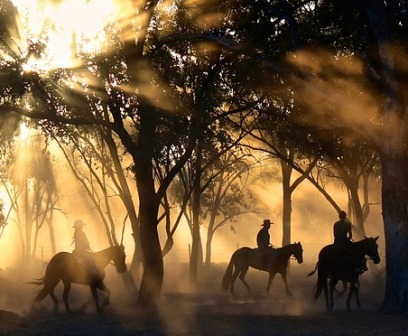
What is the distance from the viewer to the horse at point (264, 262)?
97.4ft

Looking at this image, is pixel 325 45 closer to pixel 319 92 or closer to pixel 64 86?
pixel 319 92

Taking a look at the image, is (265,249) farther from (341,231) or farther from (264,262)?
(341,231)

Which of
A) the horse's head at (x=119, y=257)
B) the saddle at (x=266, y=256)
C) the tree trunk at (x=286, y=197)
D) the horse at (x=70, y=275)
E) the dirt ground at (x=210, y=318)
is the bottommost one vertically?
the dirt ground at (x=210, y=318)

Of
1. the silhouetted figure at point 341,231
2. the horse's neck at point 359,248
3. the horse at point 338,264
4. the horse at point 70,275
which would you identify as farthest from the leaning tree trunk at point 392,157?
the horse at point 70,275

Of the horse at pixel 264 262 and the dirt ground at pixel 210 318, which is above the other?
the horse at pixel 264 262

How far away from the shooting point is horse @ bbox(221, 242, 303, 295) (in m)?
29.7

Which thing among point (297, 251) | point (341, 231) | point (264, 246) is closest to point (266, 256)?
point (264, 246)

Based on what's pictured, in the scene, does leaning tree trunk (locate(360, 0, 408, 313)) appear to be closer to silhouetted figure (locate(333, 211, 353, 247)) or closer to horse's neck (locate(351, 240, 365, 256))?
horse's neck (locate(351, 240, 365, 256))

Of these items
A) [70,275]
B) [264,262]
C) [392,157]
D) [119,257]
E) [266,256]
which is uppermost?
[392,157]

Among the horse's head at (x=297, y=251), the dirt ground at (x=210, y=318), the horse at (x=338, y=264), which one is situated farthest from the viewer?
the horse's head at (x=297, y=251)

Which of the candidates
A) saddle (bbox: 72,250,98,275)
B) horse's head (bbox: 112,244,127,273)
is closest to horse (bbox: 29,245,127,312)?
saddle (bbox: 72,250,98,275)

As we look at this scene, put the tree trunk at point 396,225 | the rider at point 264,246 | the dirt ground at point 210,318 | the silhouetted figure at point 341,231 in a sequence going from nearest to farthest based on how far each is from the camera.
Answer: the dirt ground at point 210,318, the tree trunk at point 396,225, the silhouetted figure at point 341,231, the rider at point 264,246

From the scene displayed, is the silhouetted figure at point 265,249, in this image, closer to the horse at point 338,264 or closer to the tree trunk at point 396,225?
the horse at point 338,264

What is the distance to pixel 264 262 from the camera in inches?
1216
